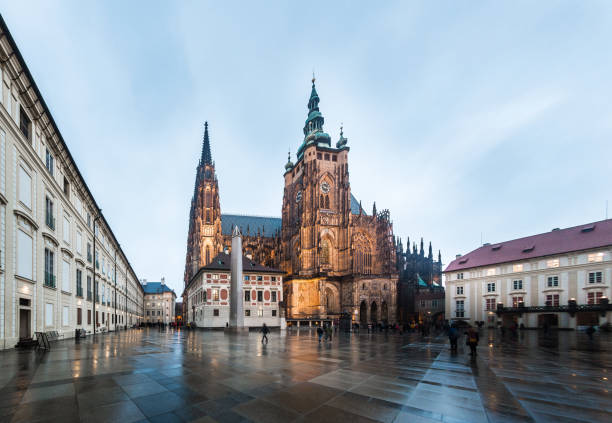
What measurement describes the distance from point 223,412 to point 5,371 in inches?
327

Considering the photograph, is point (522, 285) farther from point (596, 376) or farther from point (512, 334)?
point (596, 376)

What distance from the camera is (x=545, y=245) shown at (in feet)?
165

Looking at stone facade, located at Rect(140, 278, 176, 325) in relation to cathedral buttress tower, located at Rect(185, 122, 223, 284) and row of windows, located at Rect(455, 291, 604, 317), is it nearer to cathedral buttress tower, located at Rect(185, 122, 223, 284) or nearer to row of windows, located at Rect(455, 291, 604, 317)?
cathedral buttress tower, located at Rect(185, 122, 223, 284)

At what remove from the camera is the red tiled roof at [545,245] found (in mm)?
45094

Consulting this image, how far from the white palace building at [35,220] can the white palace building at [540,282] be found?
2007 inches

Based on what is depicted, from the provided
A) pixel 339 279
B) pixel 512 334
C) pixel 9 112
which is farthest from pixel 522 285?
pixel 9 112

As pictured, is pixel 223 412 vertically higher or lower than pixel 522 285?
higher

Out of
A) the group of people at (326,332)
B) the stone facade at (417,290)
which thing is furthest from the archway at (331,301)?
the group of people at (326,332)

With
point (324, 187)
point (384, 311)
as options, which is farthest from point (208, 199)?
point (384, 311)

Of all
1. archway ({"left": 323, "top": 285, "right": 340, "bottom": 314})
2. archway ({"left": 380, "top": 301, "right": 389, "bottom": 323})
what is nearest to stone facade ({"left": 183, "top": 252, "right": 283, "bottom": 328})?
archway ({"left": 323, "top": 285, "right": 340, "bottom": 314})

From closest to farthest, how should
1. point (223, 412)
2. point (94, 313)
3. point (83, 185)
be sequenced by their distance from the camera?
point (223, 412)
point (83, 185)
point (94, 313)

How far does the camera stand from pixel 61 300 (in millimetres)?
23469

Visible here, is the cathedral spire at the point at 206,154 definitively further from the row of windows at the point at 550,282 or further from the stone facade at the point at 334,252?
the row of windows at the point at 550,282

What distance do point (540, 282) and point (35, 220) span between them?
2278 inches
